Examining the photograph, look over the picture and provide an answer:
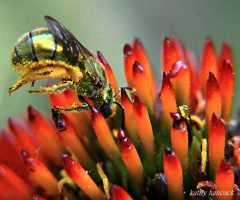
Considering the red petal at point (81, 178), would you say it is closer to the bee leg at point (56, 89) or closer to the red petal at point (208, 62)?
the bee leg at point (56, 89)

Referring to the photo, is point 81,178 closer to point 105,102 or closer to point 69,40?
point 105,102

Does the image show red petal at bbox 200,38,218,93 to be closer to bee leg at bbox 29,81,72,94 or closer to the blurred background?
bee leg at bbox 29,81,72,94

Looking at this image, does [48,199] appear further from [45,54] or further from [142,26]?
[142,26]

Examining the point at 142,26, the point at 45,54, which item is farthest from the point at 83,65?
the point at 142,26

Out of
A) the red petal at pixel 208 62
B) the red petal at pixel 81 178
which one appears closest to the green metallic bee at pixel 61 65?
the red petal at pixel 81 178

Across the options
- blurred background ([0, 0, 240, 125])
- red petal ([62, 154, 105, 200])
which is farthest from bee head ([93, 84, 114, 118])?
blurred background ([0, 0, 240, 125])

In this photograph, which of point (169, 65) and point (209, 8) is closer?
point (169, 65)
